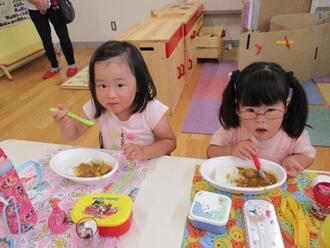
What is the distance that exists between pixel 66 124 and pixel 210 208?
55cm

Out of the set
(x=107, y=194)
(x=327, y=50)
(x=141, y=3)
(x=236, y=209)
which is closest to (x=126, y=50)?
(x=107, y=194)

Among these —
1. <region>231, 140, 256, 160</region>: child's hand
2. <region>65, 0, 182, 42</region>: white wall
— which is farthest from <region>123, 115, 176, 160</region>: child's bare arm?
<region>65, 0, 182, 42</region>: white wall

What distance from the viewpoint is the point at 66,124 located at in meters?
0.94

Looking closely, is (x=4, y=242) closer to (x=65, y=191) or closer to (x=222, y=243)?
(x=65, y=191)

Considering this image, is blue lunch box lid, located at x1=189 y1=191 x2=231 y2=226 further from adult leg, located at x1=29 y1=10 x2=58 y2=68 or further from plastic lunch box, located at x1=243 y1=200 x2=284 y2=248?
adult leg, located at x1=29 y1=10 x2=58 y2=68

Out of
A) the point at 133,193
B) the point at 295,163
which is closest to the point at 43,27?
the point at 133,193

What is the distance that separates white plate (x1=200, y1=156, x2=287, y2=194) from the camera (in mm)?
660

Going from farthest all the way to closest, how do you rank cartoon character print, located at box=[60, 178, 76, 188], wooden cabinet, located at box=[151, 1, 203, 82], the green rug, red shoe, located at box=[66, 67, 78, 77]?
red shoe, located at box=[66, 67, 78, 77] < wooden cabinet, located at box=[151, 1, 203, 82] < the green rug < cartoon character print, located at box=[60, 178, 76, 188]

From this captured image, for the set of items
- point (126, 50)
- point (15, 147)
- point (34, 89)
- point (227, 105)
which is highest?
point (126, 50)

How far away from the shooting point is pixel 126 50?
0.91 m

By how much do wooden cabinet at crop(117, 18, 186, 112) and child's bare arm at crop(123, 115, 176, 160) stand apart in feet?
3.56

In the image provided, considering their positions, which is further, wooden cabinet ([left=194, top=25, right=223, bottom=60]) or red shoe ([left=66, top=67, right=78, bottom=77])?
red shoe ([left=66, top=67, right=78, bottom=77])

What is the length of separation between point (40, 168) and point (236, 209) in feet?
1.68

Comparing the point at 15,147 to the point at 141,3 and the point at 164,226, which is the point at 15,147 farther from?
the point at 141,3
